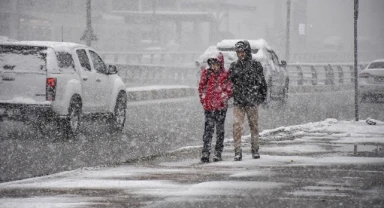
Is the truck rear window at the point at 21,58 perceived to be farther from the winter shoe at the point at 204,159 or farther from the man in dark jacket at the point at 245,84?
the man in dark jacket at the point at 245,84

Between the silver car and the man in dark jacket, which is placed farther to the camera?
the silver car

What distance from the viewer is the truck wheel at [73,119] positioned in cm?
1670

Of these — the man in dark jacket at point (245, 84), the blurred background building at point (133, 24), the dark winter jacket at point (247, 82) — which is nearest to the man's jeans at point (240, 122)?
the man in dark jacket at point (245, 84)

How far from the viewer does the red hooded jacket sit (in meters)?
12.6

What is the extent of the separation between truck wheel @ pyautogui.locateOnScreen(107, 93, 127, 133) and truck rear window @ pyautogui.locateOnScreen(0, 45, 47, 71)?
2765 millimetres

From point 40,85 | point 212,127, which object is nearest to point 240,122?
point 212,127

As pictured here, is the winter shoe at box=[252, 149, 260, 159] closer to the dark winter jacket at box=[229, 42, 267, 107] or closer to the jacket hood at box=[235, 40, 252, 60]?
the dark winter jacket at box=[229, 42, 267, 107]

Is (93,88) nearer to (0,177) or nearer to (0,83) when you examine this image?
(0,83)

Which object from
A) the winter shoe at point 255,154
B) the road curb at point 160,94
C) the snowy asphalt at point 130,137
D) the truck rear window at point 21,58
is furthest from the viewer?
the road curb at point 160,94

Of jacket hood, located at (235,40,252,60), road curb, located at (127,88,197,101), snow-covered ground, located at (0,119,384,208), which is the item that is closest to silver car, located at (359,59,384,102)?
road curb, located at (127,88,197,101)

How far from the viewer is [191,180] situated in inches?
414

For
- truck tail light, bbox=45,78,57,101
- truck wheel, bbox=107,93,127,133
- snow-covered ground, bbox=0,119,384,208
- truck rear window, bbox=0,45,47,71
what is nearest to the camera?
snow-covered ground, bbox=0,119,384,208

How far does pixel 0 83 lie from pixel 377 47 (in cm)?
11657

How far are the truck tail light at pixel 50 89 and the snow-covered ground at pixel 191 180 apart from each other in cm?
296
